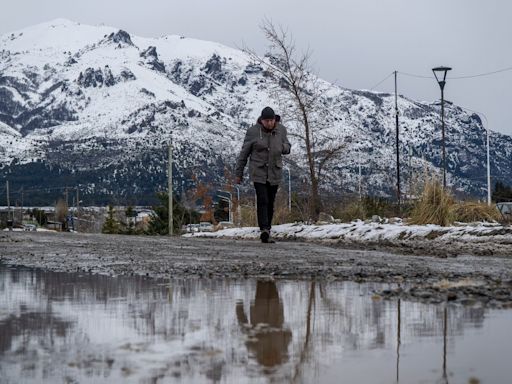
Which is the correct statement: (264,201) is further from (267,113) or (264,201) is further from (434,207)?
(434,207)

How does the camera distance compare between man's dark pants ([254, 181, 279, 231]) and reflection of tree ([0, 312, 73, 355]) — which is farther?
man's dark pants ([254, 181, 279, 231])

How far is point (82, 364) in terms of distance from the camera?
2.65 metres

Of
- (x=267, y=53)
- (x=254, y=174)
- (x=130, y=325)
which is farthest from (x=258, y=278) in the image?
(x=267, y=53)

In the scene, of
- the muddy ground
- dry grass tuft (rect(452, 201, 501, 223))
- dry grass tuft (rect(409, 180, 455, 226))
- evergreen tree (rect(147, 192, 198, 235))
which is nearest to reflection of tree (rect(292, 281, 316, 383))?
the muddy ground

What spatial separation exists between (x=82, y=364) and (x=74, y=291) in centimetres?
216

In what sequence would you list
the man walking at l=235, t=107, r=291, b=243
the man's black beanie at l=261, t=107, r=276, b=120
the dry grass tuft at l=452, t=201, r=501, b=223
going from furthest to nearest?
the dry grass tuft at l=452, t=201, r=501, b=223 → the man walking at l=235, t=107, r=291, b=243 → the man's black beanie at l=261, t=107, r=276, b=120

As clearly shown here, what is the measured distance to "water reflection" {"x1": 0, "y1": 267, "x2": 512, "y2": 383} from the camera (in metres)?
2.49

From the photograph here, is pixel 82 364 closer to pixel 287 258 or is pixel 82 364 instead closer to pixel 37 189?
pixel 287 258

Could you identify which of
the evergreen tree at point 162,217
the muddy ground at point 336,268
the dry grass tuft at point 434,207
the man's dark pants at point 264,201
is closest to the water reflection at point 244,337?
the muddy ground at point 336,268

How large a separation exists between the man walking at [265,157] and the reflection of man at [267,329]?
7.56 m

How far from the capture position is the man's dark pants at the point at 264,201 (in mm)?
12203

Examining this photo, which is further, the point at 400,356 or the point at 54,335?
the point at 54,335

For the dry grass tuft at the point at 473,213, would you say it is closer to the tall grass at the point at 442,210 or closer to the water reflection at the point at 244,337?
the tall grass at the point at 442,210

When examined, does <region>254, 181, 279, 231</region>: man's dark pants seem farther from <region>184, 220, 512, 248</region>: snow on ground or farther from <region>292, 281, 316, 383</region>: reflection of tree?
<region>292, 281, 316, 383</region>: reflection of tree
